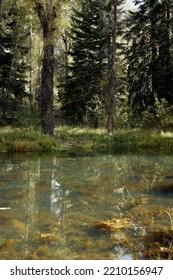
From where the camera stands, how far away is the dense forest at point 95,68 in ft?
59.4

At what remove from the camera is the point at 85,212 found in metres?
6.51

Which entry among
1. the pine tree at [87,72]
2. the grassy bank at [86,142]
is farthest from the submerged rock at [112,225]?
the pine tree at [87,72]

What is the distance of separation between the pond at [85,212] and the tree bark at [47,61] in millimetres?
6725

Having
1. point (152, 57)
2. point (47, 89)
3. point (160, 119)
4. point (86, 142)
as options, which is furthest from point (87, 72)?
point (86, 142)

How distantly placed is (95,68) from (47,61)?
324 inches

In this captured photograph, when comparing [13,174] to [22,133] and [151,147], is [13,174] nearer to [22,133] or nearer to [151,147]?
Answer: [22,133]

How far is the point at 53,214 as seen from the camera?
6410 mm

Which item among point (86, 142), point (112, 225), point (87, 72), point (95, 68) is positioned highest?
point (95, 68)

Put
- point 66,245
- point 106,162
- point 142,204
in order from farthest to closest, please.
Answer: point 106,162 < point 142,204 < point 66,245

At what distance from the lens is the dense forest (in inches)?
713

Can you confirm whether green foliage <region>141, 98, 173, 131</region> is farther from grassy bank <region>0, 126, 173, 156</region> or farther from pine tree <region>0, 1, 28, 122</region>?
pine tree <region>0, 1, 28, 122</region>

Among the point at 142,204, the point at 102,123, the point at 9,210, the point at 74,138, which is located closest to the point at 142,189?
the point at 142,204

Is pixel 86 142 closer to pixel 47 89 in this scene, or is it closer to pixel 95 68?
pixel 47 89

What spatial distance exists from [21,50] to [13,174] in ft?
51.8
